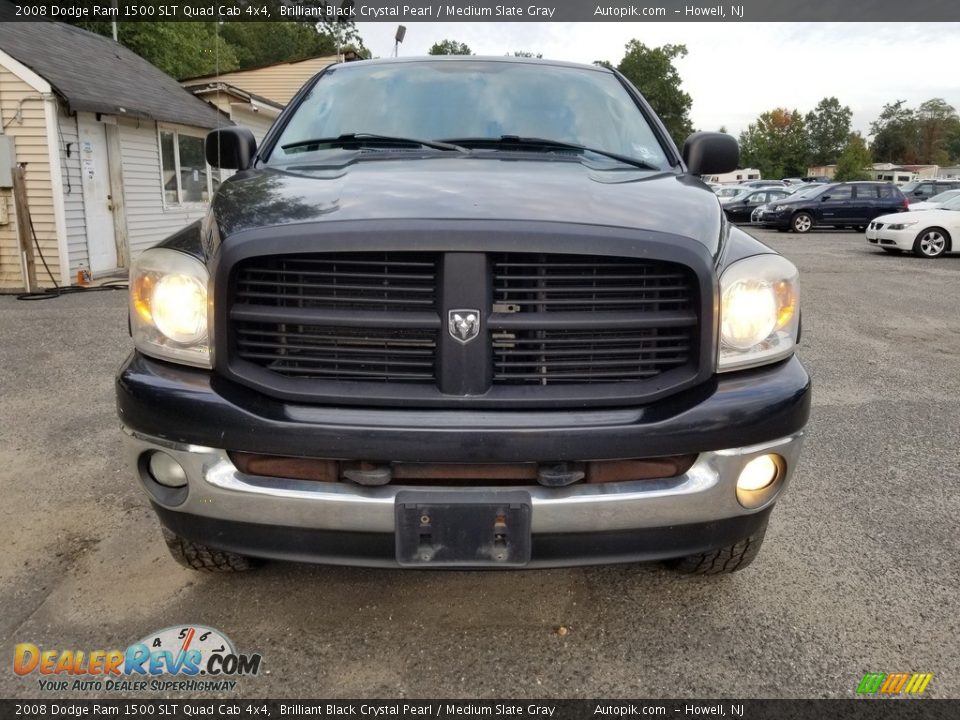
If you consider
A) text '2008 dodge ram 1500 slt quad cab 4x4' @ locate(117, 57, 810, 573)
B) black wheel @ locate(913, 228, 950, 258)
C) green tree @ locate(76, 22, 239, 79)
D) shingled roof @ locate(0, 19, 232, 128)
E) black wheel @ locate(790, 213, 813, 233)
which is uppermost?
green tree @ locate(76, 22, 239, 79)

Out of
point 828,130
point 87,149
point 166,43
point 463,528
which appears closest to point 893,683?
point 463,528

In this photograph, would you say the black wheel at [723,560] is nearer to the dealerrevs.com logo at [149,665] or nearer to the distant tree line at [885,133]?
the dealerrevs.com logo at [149,665]

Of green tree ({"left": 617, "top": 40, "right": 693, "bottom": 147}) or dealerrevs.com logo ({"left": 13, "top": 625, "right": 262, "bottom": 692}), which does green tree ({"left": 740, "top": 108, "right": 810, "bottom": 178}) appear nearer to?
green tree ({"left": 617, "top": 40, "right": 693, "bottom": 147})

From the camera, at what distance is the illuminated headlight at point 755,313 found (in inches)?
80.8

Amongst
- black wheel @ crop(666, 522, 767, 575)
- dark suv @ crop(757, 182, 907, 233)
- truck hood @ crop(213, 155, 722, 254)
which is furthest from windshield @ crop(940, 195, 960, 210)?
black wheel @ crop(666, 522, 767, 575)

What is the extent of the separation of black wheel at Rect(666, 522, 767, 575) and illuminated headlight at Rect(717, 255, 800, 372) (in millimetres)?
672

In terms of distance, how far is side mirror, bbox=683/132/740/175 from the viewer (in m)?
3.18

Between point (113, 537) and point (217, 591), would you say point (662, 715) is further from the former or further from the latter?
point (113, 537)

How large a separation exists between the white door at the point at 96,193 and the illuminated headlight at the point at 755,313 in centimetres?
1130

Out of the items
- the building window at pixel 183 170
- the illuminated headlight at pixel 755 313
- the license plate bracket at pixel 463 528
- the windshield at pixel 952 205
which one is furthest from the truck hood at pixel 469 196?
the windshield at pixel 952 205

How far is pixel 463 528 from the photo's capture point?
6.19 feet

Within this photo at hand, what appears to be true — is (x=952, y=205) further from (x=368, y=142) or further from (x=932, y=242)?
(x=368, y=142)

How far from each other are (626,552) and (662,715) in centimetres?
47

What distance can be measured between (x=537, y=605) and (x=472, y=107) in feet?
6.78
